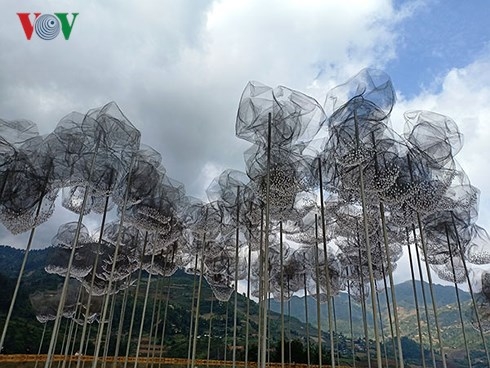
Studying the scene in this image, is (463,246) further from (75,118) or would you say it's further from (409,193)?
(75,118)

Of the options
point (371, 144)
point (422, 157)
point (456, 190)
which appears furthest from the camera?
point (456, 190)

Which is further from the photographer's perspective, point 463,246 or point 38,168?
point 463,246

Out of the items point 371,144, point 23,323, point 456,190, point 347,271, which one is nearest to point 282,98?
point 371,144

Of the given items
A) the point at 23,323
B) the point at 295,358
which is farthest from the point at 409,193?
the point at 23,323

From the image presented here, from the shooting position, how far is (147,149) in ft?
31.9

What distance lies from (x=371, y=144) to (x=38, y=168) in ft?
24.5

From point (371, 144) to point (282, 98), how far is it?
193 cm

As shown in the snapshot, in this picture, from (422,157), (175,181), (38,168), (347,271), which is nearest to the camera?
(422,157)

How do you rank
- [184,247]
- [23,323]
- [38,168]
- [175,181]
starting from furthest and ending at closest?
[23,323] → [184,247] → [175,181] → [38,168]

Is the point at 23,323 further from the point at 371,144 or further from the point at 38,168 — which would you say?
the point at 371,144

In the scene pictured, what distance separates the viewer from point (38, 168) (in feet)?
28.6

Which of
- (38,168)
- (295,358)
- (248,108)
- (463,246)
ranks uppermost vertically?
(248,108)

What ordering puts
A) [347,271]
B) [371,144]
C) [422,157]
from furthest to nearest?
[347,271] < [422,157] < [371,144]

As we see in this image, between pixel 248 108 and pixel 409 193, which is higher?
pixel 248 108
